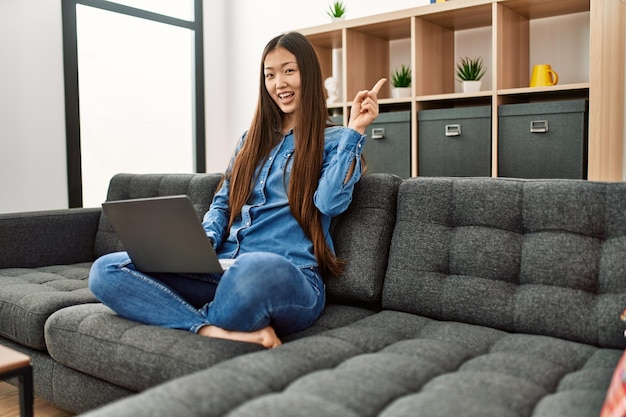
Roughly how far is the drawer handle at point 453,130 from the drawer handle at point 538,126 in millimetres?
343

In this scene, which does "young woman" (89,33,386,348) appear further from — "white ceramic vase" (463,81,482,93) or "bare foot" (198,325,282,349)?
"white ceramic vase" (463,81,482,93)

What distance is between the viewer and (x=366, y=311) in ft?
5.95

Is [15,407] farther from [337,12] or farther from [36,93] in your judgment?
[337,12]

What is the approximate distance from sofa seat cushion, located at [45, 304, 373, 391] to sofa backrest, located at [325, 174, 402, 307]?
64 mm

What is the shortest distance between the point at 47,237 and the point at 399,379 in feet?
6.28

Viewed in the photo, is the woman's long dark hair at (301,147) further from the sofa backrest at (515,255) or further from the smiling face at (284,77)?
the sofa backrest at (515,255)

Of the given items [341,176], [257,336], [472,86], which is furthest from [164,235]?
[472,86]

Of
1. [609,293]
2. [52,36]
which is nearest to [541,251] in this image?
[609,293]

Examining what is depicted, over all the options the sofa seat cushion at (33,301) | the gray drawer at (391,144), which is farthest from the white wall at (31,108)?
the gray drawer at (391,144)

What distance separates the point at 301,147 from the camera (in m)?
1.87

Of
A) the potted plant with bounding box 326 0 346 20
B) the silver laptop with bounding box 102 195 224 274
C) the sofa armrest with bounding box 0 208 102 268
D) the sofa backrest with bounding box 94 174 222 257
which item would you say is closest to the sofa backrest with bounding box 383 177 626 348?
the silver laptop with bounding box 102 195 224 274

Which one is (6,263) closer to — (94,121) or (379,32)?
(94,121)

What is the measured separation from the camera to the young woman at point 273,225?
1.48 meters

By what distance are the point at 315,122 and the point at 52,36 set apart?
91.8 inches
